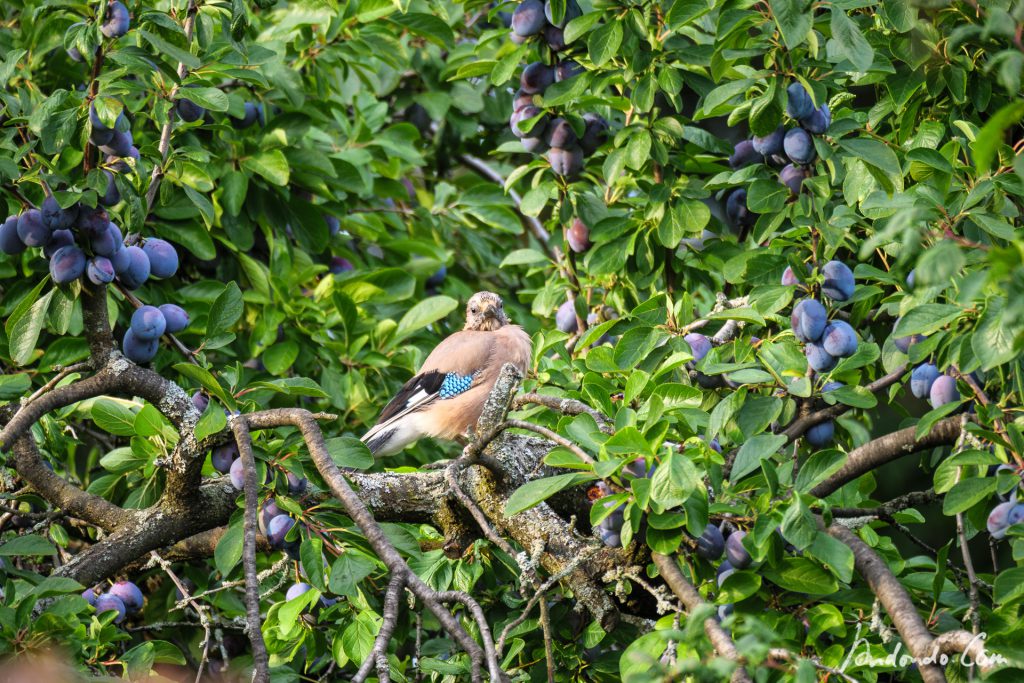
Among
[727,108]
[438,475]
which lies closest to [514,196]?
[727,108]

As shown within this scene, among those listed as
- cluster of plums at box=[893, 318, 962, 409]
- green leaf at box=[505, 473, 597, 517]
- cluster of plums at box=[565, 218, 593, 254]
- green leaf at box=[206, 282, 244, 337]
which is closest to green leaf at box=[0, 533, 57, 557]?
green leaf at box=[206, 282, 244, 337]

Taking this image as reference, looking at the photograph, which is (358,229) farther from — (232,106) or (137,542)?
(137,542)

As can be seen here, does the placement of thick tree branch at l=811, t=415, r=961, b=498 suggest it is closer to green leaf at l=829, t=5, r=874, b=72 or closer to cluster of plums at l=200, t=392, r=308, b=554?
green leaf at l=829, t=5, r=874, b=72

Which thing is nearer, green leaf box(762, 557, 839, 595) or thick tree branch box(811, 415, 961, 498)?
green leaf box(762, 557, 839, 595)

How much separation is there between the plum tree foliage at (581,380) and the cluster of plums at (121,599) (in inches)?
1.7

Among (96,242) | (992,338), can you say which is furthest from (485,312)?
(992,338)

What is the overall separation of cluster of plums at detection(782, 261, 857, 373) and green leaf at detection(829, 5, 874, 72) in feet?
1.96

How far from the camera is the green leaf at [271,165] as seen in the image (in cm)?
394

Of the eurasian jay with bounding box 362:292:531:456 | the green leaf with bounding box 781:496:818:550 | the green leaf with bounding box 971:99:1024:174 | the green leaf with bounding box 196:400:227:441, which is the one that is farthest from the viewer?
the eurasian jay with bounding box 362:292:531:456

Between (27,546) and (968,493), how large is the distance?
217cm

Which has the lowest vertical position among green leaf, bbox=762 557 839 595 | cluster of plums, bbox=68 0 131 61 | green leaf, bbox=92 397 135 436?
green leaf, bbox=762 557 839 595

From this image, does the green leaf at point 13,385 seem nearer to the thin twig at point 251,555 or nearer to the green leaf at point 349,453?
the thin twig at point 251,555

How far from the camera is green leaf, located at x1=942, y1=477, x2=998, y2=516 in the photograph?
2266 millimetres

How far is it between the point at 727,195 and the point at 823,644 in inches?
82.4
